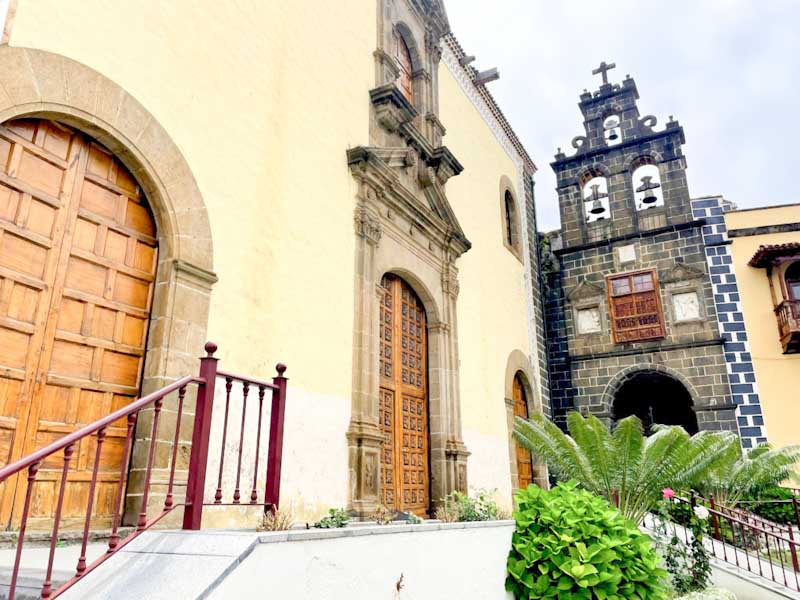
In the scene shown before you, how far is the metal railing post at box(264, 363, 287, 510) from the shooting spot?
359cm

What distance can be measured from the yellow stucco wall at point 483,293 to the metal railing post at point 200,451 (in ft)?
19.4

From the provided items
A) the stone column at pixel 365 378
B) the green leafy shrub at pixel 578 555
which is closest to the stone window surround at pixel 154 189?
the stone column at pixel 365 378

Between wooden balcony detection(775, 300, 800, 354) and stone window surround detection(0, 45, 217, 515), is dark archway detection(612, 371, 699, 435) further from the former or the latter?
stone window surround detection(0, 45, 217, 515)

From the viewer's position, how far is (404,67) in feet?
30.6

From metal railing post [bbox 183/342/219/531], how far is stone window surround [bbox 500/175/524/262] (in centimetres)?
919

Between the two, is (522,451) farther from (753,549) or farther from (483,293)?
(753,549)

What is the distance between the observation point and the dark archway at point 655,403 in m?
14.3

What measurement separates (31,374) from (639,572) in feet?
12.5

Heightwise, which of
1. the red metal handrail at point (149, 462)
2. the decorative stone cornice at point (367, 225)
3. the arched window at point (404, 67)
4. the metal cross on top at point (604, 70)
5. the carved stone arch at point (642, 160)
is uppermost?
the metal cross on top at point (604, 70)

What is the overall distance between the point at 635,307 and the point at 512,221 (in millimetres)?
3444

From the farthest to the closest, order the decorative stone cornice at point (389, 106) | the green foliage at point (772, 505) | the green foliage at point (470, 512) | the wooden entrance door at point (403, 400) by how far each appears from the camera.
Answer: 1. the green foliage at point (772, 505)
2. the decorative stone cornice at point (389, 106)
3. the wooden entrance door at point (403, 400)
4. the green foliage at point (470, 512)

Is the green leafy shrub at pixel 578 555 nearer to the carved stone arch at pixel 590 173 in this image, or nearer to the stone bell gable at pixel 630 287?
the stone bell gable at pixel 630 287

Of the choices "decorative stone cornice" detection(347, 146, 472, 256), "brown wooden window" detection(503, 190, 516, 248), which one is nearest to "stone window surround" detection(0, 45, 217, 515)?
"decorative stone cornice" detection(347, 146, 472, 256)

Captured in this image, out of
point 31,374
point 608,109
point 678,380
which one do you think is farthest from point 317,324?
point 608,109
